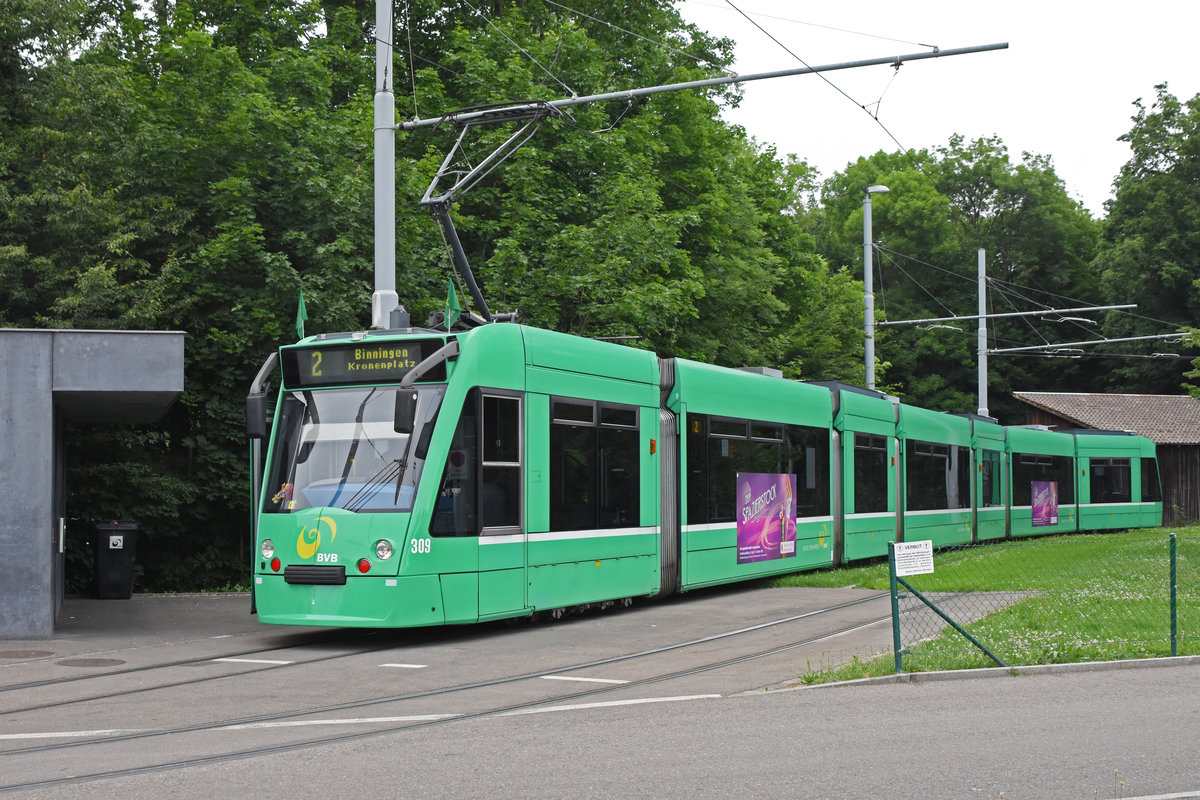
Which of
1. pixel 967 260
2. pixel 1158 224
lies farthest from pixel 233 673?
pixel 967 260

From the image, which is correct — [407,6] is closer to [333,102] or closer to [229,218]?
[333,102]

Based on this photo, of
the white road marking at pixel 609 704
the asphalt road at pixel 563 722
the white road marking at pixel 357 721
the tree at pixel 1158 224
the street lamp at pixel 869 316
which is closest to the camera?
the asphalt road at pixel 563 722

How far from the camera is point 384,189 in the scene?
1562 cm

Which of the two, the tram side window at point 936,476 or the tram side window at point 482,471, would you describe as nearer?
the tram side window at point 482,471

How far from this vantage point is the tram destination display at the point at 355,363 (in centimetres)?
1273

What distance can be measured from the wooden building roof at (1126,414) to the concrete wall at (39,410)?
41987 mm

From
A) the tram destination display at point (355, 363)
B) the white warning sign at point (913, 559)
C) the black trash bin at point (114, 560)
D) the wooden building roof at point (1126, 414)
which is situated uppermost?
the wooden building roof at point (1126, 414)

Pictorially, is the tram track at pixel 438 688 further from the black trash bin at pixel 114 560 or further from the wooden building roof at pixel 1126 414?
the wooden building roof at pixel 1126 414

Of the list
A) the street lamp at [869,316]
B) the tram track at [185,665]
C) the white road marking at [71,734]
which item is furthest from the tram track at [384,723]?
the street lamp at [869,316]

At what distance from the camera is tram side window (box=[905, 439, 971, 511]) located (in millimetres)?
25406

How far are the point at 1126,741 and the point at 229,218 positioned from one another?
1680 cm

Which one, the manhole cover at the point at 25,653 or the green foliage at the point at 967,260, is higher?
the green foliage at the point at 967,260

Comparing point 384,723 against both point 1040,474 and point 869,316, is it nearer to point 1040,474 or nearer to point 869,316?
point 869,316

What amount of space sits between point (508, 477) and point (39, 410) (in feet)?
15.8
